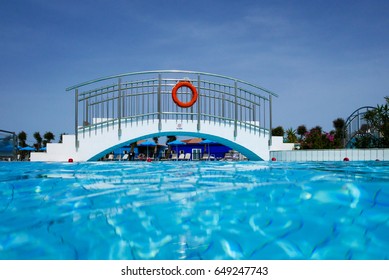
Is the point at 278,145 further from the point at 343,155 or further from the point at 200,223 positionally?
the point at 200,223

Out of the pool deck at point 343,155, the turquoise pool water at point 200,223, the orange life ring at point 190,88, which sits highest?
the orange life ring at point 190,88

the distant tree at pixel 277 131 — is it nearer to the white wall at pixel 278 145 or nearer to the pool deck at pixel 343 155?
the white wall at pixel 278 145

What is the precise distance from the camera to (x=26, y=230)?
2553 millimetres

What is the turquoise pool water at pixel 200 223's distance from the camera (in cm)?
220

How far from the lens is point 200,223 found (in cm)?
262

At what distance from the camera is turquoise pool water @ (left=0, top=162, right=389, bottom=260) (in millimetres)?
2197

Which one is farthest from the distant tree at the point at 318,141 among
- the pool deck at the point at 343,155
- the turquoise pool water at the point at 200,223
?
the turquoise pool water at the point at 200,223

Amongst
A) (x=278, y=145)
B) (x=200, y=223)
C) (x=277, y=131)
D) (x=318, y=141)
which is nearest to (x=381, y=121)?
(x=318, y=141)

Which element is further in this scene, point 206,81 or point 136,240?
point 206,81

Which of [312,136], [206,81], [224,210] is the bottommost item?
[224,210]
